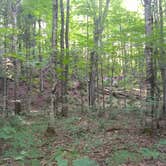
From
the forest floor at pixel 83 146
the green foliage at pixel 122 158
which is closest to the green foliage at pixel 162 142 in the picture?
the forest floor at pixel 83 146

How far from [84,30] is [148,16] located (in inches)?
490

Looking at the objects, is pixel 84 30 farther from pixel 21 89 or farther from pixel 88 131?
pixel 88 131

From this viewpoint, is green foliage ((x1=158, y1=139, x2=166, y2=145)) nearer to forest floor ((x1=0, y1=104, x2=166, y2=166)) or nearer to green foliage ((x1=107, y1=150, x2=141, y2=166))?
forest floor ((x1=0, y1=104, x2=166, y2=166))

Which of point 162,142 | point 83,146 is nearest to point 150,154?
point 162,142

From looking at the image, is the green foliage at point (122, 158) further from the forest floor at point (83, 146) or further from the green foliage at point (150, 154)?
the green foliage at point (150, 154)

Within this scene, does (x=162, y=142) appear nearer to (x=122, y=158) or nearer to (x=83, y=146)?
(x=122, y=158)

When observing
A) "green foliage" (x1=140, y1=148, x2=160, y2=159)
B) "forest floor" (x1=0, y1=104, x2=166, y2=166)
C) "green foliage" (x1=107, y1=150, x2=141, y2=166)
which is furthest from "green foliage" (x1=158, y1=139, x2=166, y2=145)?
"green foliage" (x1=107, y1=150, x2=141, y2=166)

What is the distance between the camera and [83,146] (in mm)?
7363

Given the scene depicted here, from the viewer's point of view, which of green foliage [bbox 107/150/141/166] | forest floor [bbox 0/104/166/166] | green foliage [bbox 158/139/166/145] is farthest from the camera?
green foliage [bbox 158/139/166/145]

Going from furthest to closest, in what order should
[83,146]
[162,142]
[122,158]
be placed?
1. [83,146]
2. [162,142]
3. [122,158]

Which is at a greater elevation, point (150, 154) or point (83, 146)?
point (150, 154)

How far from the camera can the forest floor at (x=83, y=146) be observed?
20.0ft

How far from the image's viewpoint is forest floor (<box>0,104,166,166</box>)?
6105mm

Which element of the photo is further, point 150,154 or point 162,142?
point 162,142
